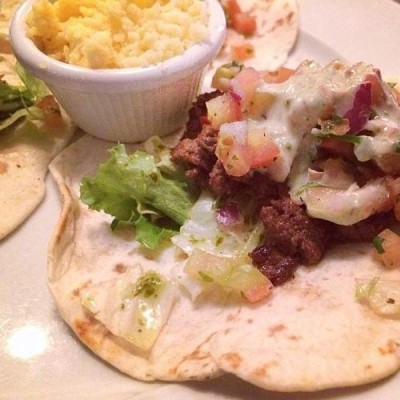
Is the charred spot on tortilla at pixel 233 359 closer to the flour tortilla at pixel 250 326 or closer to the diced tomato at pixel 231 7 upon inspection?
the flour tortilla at pixel 250 326

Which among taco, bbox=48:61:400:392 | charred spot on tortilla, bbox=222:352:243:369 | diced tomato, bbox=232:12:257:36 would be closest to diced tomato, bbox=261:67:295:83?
taco, bbox=48:61:400:392

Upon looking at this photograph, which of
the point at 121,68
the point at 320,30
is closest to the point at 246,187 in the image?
the point at 121,68

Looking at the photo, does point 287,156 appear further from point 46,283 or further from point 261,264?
point 46,283

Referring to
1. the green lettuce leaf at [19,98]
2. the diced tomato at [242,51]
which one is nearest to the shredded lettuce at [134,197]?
the green lettuce leaf at [19,98]

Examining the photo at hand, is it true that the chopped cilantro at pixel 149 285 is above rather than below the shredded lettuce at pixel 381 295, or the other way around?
below

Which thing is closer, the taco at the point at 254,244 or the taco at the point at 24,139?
the taco at the point at 254,244

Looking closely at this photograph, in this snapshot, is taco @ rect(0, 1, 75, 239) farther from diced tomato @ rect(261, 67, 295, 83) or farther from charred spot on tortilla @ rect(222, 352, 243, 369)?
charred spot on tortilla @ rect(222, 352, 243, 369)

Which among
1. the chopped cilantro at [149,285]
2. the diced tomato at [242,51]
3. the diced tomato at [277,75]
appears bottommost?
the chopped cilantro at [149,285]
